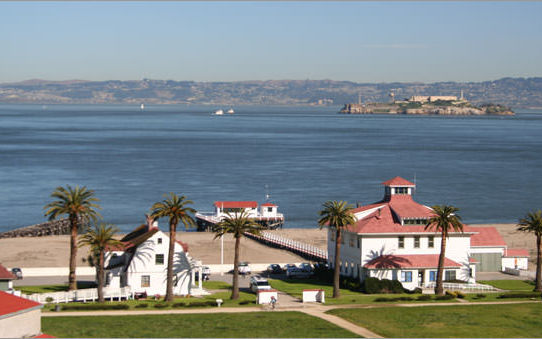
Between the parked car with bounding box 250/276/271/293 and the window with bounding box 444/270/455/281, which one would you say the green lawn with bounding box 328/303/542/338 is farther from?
the window with bounding box 444/270/455/281

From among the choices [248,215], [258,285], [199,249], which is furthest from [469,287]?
[248,215]

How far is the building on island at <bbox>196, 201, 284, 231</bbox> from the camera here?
101812mm

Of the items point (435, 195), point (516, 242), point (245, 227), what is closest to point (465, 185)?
point (435, 195)

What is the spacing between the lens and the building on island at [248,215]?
101812 millimetres

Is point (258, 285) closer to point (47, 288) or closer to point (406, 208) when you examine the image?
point (406, 208)

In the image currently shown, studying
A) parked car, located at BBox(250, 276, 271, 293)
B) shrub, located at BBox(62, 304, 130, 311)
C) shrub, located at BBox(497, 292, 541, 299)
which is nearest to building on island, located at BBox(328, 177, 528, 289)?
shrub, located at BBox(497, 292, 541, 299)

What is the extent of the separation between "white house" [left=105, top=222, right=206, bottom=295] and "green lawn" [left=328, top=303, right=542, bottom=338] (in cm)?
1314

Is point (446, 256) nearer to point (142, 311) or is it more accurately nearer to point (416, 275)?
point (416, 275)

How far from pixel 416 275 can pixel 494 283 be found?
7013mm

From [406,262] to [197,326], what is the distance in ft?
75.6

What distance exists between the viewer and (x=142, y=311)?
164ft

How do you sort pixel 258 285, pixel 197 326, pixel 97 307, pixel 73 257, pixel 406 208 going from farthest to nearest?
pixel 406 208, pixel 258 285, pixel 73 257, pixel 97 307, pixel 197 326

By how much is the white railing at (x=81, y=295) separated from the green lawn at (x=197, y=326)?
5.87 metres

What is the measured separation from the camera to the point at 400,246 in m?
64.2
